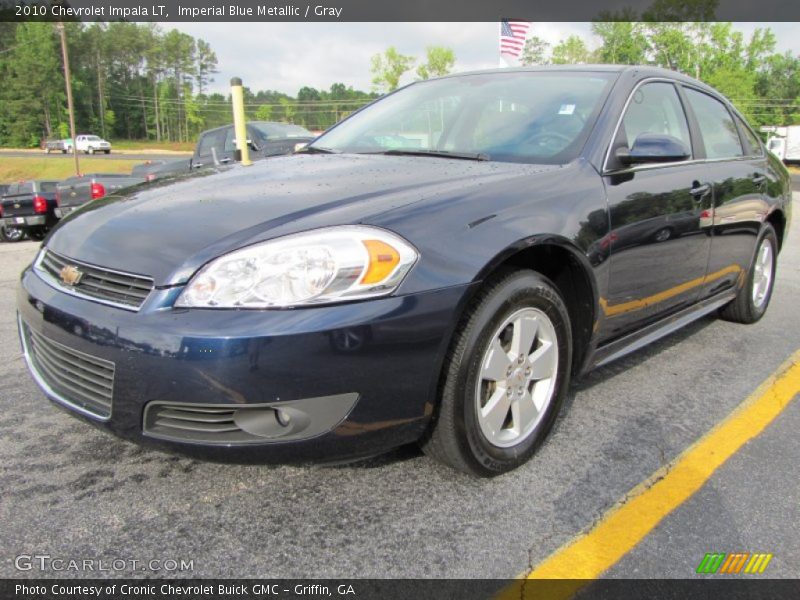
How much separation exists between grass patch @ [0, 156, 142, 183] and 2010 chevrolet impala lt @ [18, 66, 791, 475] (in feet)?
144

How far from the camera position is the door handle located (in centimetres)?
309

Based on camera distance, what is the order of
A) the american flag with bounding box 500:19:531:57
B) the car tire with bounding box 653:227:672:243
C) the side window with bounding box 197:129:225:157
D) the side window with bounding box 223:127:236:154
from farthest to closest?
the american flag with bounding box 500:19:531:57 < the side window with bounding box 197:129:225:157 < the side window with bounding box 223:127:236:154 < the car tire with bounding box 653:227:672:243

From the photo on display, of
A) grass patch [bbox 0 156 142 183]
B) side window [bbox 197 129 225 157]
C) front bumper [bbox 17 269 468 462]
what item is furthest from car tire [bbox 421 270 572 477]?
grass patch [bbox 0 156 142 183]

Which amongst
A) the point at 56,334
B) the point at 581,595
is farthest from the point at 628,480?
the point at 56,334

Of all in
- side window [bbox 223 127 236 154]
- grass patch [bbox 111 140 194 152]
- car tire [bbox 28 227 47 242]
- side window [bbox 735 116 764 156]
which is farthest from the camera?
grass patch [bbox 111 140 194 152]

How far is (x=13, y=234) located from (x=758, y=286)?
611 inches

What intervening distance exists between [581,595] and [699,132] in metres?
2.74

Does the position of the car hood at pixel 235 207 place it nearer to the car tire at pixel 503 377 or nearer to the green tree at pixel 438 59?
the car tire at pixel 503 377

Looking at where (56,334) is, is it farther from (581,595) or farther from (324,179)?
(581,595)

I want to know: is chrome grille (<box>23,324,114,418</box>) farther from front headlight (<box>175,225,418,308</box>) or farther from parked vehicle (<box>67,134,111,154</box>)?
parked vehicle (<box>67,134,111,154</box>)

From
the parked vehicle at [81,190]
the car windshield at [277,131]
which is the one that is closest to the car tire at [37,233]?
the parked vehicle at [81,190]

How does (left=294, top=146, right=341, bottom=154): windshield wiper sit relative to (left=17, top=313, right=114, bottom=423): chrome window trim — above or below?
above

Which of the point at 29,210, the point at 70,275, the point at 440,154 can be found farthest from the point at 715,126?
the point at 29,210

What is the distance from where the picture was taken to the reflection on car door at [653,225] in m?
2.62
